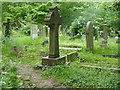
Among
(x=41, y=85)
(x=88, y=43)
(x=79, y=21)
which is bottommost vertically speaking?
(x=41, y=85)

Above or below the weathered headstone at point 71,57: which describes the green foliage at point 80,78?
below

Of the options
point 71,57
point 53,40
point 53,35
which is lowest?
point 71,57

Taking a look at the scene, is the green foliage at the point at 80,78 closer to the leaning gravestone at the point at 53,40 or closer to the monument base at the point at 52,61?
the monument base at the point at 52,61

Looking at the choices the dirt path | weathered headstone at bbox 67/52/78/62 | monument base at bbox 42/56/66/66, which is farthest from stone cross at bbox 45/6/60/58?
weathered headstone at bbox 67/52/78/62

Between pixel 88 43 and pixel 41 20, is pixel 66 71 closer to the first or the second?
pixel 88 43

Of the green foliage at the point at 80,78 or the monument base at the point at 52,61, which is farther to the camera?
the monument base at the point at 52,61

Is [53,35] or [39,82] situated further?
[53,35]

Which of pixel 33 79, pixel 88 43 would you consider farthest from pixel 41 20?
pixel 33 79

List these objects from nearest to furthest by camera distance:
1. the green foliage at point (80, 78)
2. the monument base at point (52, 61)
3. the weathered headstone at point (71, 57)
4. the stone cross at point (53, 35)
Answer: the green foliage at point (80, 78) < the monument base at point (52, 61) < the stone cross at point (53, 35) < the weathered headstone at point (71, 57)

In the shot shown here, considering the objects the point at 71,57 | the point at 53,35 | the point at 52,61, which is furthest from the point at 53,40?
the point at 71,57

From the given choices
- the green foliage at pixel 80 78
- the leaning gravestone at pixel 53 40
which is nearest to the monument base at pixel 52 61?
the leaning gravestone at pixel 53 40

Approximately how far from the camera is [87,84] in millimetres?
4629

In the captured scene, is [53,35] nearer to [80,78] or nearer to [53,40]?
[53,40]

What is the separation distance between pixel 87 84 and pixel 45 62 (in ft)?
7.60
